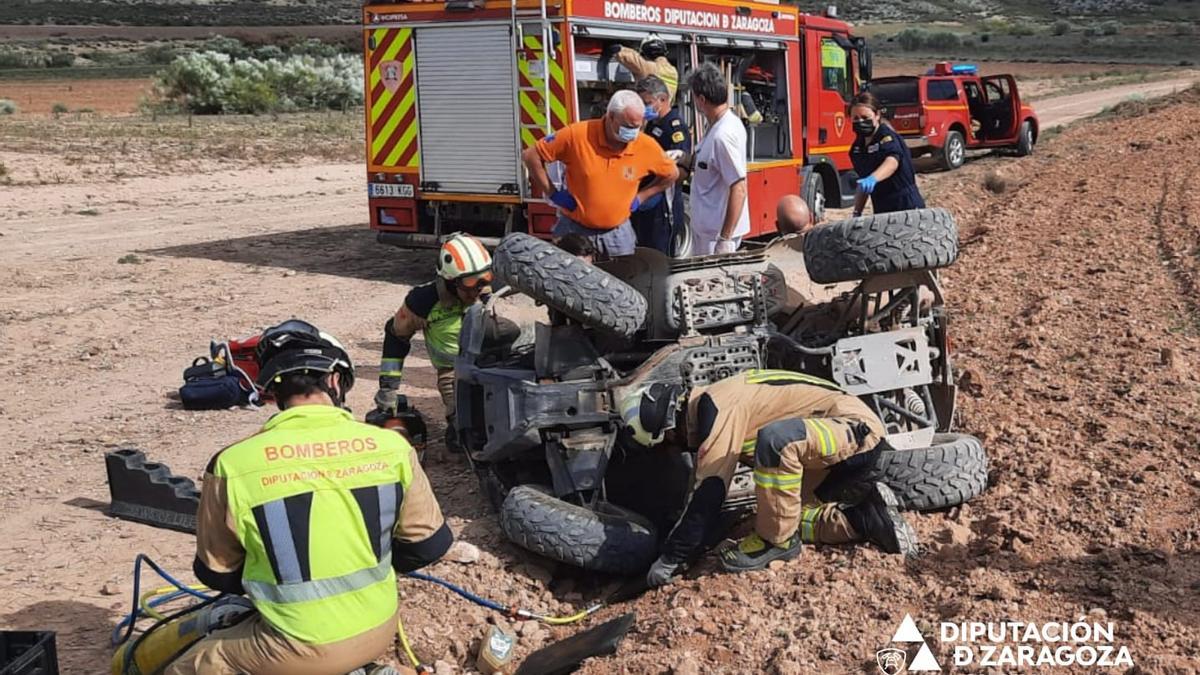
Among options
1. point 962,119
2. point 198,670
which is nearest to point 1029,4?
point 962,119

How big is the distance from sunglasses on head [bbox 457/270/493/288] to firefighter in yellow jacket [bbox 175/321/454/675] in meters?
2.92

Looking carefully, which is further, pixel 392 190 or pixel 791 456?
pixel 392 190

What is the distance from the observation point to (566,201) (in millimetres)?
7344

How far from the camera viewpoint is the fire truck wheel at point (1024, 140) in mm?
22281

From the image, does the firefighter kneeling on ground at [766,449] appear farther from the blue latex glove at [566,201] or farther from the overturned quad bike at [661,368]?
the blue latex glove at [566,201]

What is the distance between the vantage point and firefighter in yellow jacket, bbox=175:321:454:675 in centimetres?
331

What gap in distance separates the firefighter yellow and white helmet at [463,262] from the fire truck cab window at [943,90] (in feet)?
53.5

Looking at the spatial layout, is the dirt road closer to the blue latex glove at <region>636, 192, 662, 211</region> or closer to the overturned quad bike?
the blue latex glove at <region>636, 192, 662, 211</region>

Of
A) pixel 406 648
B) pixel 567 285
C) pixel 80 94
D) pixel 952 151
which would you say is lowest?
pixel 406 648

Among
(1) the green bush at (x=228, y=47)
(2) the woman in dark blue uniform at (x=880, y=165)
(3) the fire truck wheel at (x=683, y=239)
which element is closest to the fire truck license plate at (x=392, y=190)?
(3) the fire truck wheel at (x=683, y=239)

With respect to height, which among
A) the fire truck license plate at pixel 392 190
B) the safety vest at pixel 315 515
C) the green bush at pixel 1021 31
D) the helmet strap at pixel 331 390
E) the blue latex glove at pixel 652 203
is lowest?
the safety vest at pixel 315 515

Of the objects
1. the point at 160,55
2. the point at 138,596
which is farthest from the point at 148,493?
the point at 160,55

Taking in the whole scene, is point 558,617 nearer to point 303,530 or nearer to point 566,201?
point 303,530

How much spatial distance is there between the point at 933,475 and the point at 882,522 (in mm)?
564
